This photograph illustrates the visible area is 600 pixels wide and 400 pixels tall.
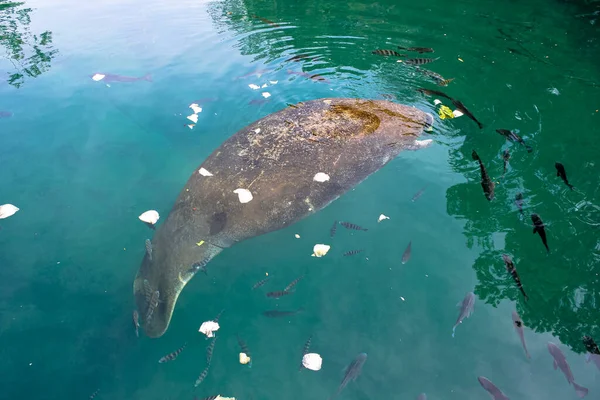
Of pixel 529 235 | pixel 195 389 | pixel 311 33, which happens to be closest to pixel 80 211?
pixel 195 389

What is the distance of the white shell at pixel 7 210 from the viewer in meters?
5.28

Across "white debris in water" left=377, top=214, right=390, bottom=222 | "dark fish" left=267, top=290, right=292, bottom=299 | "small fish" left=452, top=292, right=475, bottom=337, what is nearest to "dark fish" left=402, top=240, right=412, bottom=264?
"white debris in water" left=377, top=214, right=390, bottom=222

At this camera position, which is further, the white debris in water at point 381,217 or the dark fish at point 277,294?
the white debris in water at point 381,217

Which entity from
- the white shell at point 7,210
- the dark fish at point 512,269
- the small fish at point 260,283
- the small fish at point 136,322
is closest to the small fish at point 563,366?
the dark fish at point 512,269

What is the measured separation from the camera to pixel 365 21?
11.9 meters

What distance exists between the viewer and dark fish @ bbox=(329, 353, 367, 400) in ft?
11.8

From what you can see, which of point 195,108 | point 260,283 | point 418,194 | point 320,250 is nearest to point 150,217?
point 260,283

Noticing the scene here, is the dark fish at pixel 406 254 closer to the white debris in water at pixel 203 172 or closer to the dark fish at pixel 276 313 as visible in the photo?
the dark fish at pixel 276 313

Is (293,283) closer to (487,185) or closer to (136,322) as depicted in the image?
(136,322)

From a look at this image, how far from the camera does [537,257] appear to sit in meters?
4.63

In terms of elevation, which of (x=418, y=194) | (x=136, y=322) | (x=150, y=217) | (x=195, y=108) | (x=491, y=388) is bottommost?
(x=491, y=388)

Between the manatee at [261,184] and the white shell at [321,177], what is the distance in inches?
1.9

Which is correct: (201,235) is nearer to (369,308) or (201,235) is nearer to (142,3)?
(369,308)

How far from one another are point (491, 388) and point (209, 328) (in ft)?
10.1
